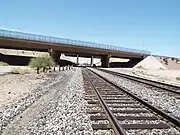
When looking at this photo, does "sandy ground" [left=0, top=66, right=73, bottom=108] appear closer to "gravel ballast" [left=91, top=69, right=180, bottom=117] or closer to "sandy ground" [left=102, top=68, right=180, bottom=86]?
"gravel ballast" [left=91, top=69, right=180, bottom=117]

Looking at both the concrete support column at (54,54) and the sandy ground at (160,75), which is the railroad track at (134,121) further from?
the concrete support column at (54,54)

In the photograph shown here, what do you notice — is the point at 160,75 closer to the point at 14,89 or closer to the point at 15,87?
the point at 15,87

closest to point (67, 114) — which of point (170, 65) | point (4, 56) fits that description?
point (4, 56)

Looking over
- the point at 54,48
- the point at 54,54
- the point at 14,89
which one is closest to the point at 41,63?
the point at 14,89

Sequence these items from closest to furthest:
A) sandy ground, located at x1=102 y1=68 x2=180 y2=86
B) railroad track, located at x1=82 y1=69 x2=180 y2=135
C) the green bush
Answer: railroad track, located at x1=82 y1=69 x2=180 y2=135 → sandy ground, located at x1=102 y1=68 x2=180 y2=86 → the green bush

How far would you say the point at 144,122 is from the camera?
9.16 metres

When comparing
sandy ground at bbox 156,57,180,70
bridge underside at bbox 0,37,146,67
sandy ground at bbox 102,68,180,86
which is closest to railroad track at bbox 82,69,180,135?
sandy ground at bbox 102,68,180,86

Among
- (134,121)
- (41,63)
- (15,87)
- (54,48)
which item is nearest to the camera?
(134,121)

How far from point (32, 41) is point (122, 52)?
39.9m

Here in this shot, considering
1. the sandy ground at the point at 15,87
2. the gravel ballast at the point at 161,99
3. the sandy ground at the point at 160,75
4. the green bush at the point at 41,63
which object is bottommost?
the sandy ground at the point at 15,87

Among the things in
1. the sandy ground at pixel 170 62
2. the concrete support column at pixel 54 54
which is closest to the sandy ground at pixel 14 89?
the concrete support column at pixel 54 54

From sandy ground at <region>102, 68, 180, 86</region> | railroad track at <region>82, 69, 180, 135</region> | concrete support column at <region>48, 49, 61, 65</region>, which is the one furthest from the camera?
concrete support column at <region>48, 49, 61, 65</region>

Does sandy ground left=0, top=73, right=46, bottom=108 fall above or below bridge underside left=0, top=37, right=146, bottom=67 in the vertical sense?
below

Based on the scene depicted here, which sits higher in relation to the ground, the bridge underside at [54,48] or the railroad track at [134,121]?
the bridge underside at [54,48]
